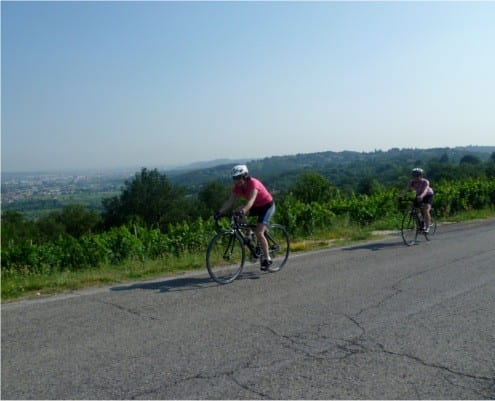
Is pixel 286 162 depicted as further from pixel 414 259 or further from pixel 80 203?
pixel 414 259

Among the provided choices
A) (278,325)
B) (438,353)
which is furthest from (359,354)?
(278,325)

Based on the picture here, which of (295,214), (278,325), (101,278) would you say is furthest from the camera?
(295,214)

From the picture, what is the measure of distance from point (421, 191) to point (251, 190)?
6427mm

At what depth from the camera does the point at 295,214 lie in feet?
49.7

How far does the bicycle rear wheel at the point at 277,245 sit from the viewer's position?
870 cm

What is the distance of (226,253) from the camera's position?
8.11 m

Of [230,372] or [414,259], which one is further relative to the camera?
[414,259]

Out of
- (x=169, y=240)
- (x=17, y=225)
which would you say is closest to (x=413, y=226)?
(x=169, y=240)

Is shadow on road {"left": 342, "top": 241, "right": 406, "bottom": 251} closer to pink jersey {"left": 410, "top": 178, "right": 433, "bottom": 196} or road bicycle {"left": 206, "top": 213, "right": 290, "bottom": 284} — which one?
pink jersey {"left": 410, "top": 178, "right": 433, "bottom": 196}

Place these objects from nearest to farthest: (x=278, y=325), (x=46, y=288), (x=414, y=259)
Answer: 1. (x=278, y=325)
2. (x=46, y=288)
3. (x=414, y=259)

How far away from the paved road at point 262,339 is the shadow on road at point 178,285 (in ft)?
0.11

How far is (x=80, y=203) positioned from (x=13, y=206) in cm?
950

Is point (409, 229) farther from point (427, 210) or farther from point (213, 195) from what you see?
point (213, 195)

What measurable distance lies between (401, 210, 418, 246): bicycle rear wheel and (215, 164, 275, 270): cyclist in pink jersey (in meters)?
5.06
